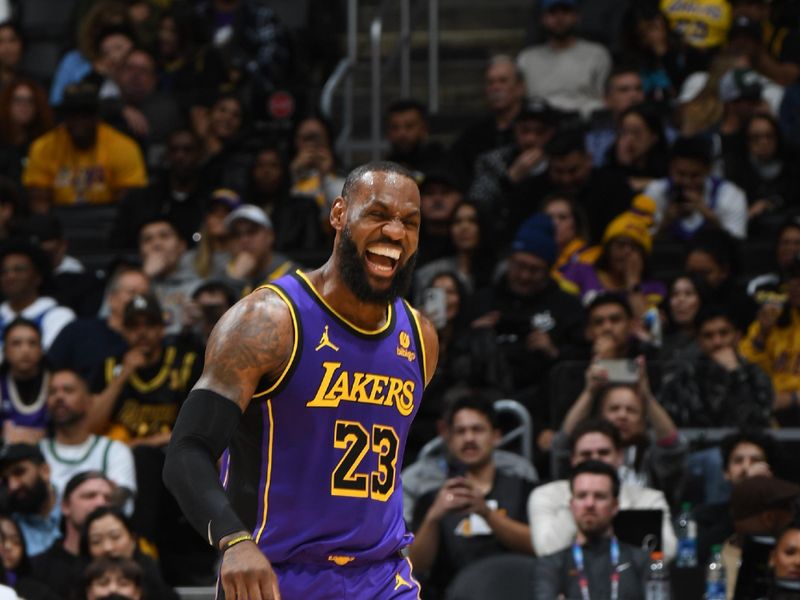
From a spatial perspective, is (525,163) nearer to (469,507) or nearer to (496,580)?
(469,507)

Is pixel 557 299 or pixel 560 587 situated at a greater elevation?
pixel 557 299

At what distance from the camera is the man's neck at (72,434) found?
35.4ft

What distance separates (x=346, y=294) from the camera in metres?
5.76

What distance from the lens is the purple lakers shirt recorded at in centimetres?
562

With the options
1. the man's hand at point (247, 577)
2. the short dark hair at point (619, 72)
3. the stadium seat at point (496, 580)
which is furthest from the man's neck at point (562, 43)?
the man's hand at point (247, 577)

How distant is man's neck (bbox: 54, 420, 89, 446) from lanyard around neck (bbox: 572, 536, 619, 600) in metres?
A: 3.31

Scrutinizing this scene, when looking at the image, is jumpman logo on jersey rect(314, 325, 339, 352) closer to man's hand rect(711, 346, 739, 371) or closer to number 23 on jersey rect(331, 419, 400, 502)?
number 23 on jersey rect(331, 419, 400, 502)

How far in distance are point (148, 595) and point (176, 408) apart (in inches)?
83.8

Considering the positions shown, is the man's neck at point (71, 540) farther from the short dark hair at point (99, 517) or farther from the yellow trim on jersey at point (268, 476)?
the yellow trim on jersey at point (268, 476)

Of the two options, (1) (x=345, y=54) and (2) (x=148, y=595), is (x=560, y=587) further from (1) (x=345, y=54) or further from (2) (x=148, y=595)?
(1) (x=345, y=54)

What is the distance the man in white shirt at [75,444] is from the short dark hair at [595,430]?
2614mm

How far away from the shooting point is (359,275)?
570cm

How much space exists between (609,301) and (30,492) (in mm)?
3515

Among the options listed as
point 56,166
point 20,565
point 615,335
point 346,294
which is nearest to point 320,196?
point 56,166
